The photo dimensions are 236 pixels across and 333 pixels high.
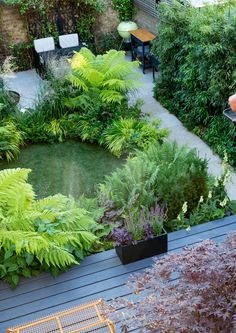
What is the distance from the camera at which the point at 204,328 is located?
293cm

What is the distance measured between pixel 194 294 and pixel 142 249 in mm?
2588

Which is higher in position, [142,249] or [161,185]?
[161,185]

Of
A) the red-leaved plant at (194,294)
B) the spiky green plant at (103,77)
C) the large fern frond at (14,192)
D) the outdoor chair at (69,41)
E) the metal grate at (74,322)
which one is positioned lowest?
the outdoor chair at (69,41)

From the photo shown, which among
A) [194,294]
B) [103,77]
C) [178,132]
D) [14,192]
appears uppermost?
[194,294]

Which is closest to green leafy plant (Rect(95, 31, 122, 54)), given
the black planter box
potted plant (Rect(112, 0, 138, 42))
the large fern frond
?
potted plant (Rect(112, 0, 138, 42))

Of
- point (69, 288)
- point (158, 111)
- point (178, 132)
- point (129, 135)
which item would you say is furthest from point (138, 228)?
point (158, 111)

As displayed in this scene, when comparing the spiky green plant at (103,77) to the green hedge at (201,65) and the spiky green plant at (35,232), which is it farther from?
the spiky green plant at (35,232)

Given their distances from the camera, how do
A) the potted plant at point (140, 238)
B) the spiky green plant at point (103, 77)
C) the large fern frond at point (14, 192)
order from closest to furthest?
the potted plant at point (140, 238), the large fern frond at point (14, 192), the spiky green plant at point (103, 77)

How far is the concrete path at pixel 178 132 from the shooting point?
327 inches

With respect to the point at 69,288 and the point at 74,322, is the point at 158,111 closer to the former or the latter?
the point at 69,288

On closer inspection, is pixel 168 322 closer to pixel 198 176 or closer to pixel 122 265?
pixel 122 265

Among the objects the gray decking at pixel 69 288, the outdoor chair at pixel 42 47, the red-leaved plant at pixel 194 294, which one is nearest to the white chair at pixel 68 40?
the outdoor chair at pixel 42 47

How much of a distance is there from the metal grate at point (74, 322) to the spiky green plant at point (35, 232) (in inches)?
23.4

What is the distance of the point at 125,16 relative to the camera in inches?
536
